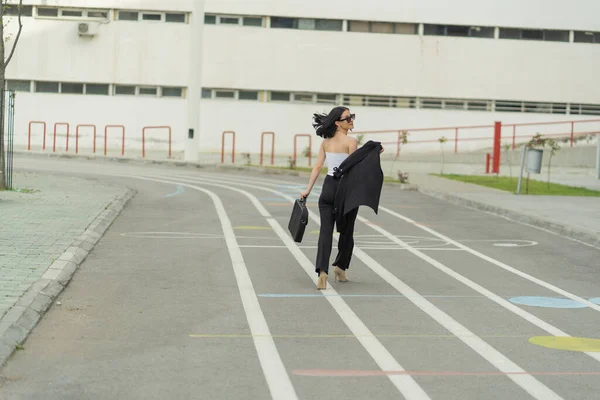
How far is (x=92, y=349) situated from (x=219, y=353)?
858 mm

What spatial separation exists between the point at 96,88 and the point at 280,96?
7218mm

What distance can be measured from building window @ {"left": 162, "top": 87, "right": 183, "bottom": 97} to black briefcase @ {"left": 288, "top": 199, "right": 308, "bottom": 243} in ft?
112

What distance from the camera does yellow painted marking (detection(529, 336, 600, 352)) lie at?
801cm

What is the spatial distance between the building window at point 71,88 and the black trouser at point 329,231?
35.3 meters

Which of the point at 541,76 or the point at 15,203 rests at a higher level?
the point at 541,76

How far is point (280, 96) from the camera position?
148 feet

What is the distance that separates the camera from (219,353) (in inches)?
300

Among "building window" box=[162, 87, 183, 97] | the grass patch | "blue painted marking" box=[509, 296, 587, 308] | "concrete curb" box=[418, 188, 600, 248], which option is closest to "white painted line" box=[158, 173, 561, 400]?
"blue painted marking" box=[509, 296, 587, 308]

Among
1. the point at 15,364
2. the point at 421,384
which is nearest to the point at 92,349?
the point at 15,364

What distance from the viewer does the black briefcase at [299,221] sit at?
36.6ft

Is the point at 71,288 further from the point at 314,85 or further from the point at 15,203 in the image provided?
the point at 314,85

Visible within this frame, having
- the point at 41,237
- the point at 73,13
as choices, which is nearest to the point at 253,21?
the point at 73,13

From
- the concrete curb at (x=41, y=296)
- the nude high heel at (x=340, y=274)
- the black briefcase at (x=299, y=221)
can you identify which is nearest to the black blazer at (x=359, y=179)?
the black briefcase at (x=299, y=221)

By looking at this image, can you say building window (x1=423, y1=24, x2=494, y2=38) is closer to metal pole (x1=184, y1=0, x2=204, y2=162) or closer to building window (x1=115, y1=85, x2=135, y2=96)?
building window (x1=115, y1=85, x2=135, y2=96)
